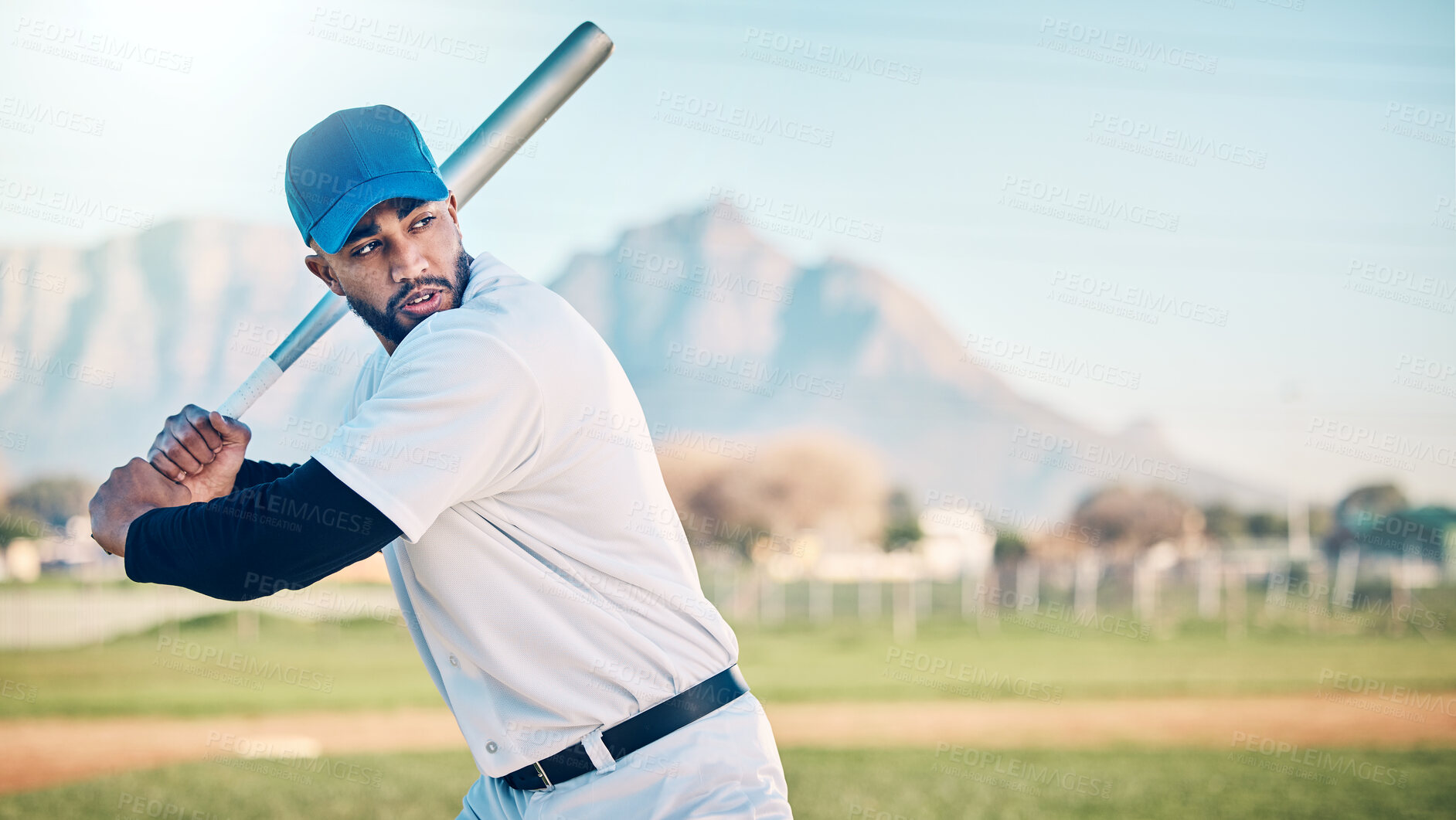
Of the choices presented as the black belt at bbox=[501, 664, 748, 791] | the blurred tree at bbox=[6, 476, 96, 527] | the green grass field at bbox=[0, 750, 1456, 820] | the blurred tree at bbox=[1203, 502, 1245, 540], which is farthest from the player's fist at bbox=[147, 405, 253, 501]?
the blurred tree at bbox=[6, 476, 96, 527]

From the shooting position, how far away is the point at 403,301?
2064 mm

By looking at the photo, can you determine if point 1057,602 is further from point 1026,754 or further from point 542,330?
point 542,330

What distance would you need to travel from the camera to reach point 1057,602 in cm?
3988

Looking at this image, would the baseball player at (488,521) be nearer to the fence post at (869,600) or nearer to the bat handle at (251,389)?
the bat handle at (251,389)

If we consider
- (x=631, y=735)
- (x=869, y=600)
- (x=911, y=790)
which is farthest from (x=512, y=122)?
(x=869, y=600)

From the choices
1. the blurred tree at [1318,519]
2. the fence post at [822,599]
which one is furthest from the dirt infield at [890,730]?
the blurred tree at [1318,519]

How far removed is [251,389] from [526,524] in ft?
3.59

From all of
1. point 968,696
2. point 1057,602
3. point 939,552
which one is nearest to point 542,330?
Answer: point 968,696

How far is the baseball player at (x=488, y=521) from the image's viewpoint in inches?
64.6

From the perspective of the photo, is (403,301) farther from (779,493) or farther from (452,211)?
(779,493)

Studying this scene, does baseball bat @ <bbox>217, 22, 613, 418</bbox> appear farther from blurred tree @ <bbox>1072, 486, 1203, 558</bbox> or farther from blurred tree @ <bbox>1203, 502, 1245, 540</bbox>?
blurred tree @ <bbox>1203, 502, 1245, 540</bbox>

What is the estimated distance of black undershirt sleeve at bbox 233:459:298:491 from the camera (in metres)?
2.44

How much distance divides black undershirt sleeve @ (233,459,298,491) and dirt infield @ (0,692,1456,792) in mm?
9153

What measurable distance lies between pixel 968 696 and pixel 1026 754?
5874 millimetres
